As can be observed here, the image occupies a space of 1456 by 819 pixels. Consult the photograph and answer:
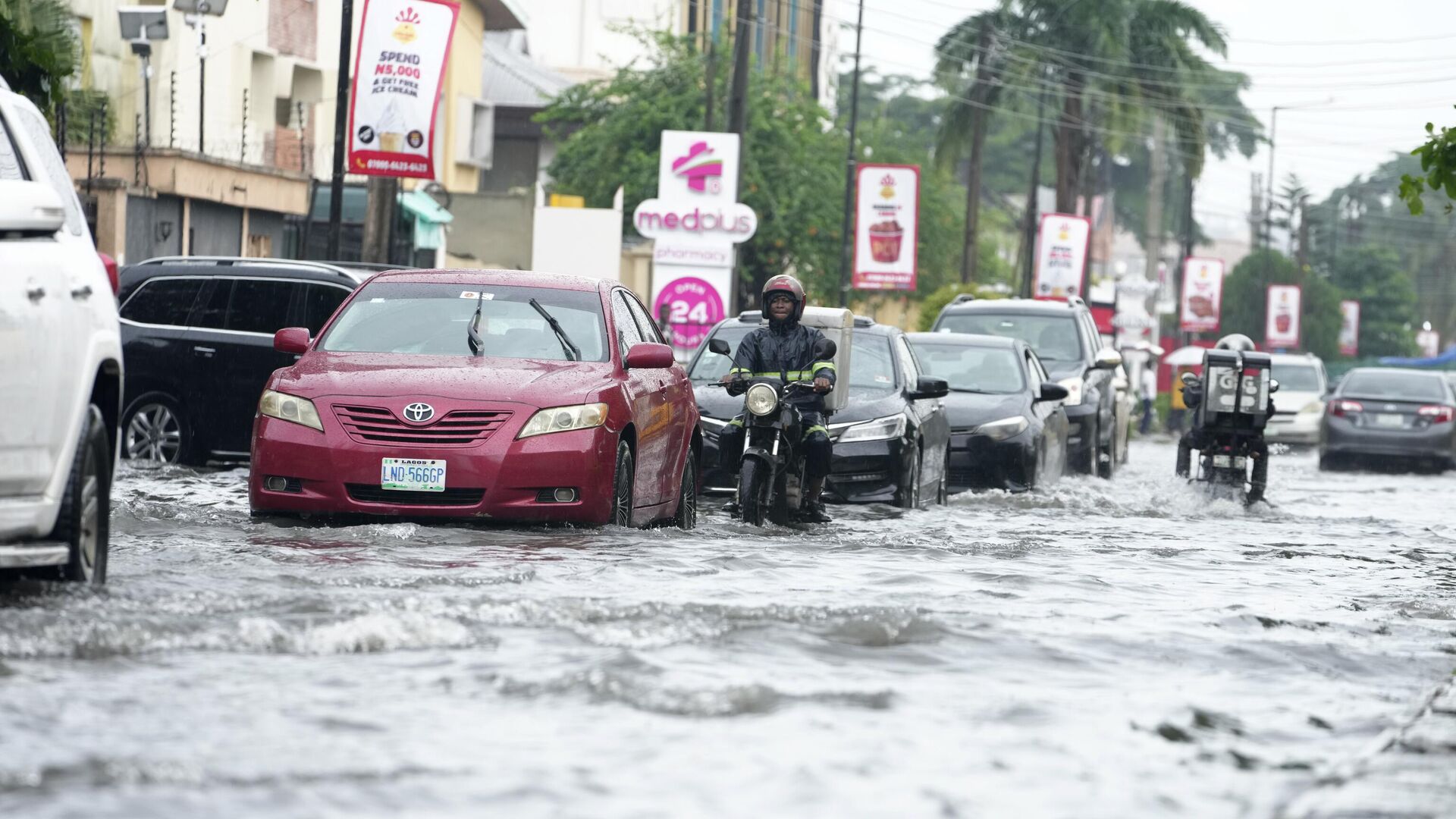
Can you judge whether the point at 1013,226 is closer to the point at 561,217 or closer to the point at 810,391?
the point at 561,217

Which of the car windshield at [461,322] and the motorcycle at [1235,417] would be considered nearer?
the car windshield at [461,322]

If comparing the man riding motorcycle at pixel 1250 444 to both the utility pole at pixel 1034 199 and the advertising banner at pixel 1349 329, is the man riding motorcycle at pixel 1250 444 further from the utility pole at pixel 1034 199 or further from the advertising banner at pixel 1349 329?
the advertising banner at pixel 1349 329

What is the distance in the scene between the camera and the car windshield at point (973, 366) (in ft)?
67.8

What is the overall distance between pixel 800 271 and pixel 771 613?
48870mm

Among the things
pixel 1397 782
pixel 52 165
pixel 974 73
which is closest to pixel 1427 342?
pixel 974 73

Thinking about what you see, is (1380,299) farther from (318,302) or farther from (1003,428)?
(318,302)

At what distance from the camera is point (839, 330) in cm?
1575

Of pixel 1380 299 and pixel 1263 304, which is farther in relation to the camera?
pixel 1380 299

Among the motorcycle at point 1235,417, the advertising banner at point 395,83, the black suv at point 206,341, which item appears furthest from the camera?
the advertising banner at point 395,83

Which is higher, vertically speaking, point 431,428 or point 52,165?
point 52,165

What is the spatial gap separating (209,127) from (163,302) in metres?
21.2

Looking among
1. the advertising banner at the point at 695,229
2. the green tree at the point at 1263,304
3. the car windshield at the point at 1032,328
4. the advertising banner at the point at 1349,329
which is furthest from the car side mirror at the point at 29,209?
the advertising banner at the point at 1349,329

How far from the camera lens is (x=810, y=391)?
567 inches

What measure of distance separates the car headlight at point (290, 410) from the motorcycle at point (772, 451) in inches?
130
